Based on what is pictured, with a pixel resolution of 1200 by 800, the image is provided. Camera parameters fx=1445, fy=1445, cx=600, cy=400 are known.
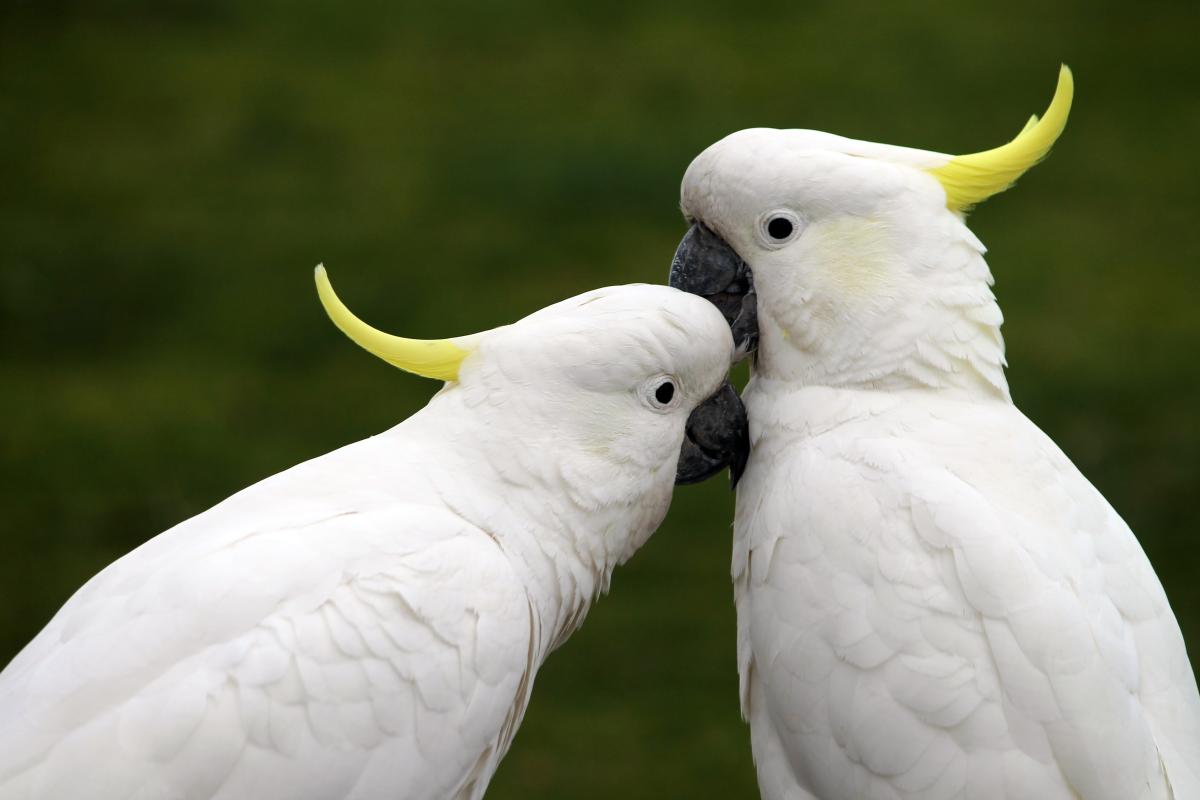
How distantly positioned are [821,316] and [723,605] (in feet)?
7.57

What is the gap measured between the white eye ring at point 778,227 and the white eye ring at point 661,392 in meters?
0.28

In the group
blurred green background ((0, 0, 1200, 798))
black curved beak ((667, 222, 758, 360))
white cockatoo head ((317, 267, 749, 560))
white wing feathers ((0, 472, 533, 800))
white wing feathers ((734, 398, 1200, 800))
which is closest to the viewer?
white wing feathers ((0, 472, 533, 800))

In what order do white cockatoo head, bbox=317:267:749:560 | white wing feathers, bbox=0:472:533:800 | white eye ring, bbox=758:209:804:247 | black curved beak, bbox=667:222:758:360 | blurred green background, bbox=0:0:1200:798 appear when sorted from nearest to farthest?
white wing feathers, bbox=0:472:533:800
white cockatoo head, bbox=317:267:749:560
white eye ring, bbox=758:209:804:247
black curved beak, bbox=667:222:758:360
blurred green background, bbox=0:0:1200:798

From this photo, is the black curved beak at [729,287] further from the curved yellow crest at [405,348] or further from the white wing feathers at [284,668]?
the white wing feathers at [284,668]

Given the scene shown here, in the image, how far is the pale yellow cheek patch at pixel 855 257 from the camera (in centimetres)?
227

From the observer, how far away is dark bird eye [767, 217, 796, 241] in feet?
7.63

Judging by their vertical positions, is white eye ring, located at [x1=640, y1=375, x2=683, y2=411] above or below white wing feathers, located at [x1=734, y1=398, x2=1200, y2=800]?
above

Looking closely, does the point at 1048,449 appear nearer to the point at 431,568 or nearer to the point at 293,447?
the point at 431,568

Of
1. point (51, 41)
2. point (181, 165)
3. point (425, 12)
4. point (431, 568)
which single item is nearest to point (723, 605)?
point (431, 568)

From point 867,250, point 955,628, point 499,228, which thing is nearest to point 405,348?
point 867,250

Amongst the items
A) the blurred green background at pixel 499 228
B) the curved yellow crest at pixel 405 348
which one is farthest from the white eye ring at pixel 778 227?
the blurred green background at pixel 499 228

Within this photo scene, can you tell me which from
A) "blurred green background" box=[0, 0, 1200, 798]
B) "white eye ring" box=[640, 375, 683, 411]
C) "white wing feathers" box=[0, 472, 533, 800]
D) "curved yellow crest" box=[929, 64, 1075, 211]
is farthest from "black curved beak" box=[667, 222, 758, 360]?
"blurred green background" box=[0, 0, 1200, 798]

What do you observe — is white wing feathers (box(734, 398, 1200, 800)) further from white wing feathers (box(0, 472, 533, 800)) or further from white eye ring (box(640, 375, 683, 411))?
white wing feathers (box(0, 472, 533, 800))

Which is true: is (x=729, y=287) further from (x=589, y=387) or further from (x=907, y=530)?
(x=907, y=530)
